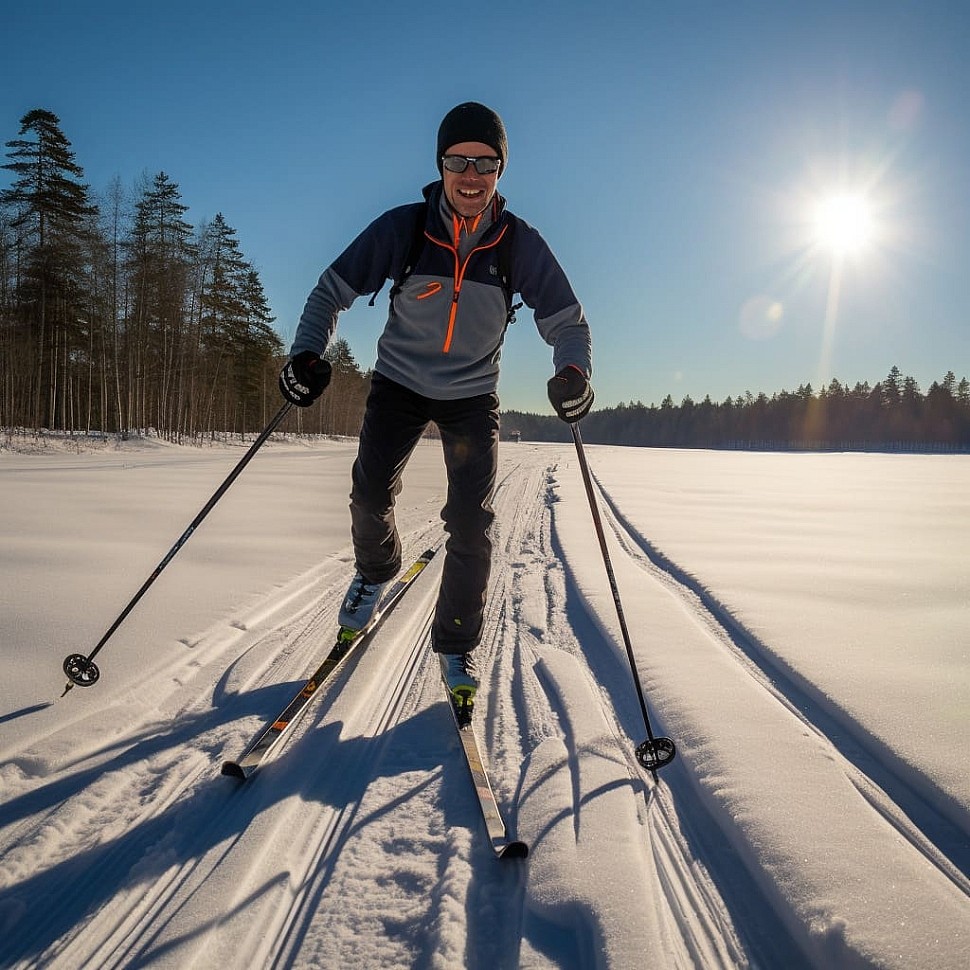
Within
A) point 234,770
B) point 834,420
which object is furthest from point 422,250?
point 834,420

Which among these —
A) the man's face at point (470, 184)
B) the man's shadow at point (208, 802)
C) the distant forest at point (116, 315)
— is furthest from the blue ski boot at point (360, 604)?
the distant forest at point (116, 315)

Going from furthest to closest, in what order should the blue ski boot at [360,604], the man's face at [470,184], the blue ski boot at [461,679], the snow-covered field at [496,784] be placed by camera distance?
the blue ski boot at [360,604]
the man's face at [470,184]
the blue ski boot at [461,679]
the snow-covered field at [496,784]

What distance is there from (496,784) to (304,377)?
1694 mm

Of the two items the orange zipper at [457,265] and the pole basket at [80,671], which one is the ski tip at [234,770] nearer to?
the pole basket at [80,671]

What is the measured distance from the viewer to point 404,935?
1.09 meters

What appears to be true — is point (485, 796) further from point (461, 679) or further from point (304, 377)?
point (304, 377)

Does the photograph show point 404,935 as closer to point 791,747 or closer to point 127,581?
point 791,747

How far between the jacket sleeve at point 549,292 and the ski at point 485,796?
148 centimetres

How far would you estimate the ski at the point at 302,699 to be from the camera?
156cm

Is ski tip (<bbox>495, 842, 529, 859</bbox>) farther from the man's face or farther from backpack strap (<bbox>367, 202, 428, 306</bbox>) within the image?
the man's face

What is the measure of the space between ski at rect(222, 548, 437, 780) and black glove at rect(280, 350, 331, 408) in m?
1.09

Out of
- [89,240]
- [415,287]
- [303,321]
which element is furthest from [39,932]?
[89,240]

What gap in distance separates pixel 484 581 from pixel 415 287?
132 centimetres

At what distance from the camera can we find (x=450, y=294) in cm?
234
